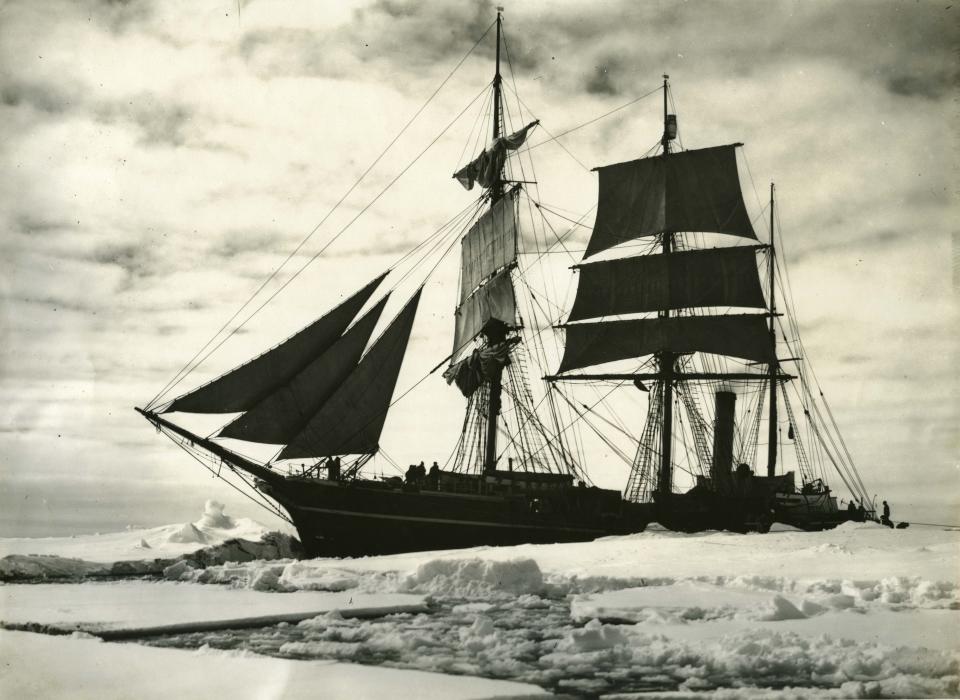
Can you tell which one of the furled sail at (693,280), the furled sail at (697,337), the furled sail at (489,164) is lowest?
the furled sail at (697,337)

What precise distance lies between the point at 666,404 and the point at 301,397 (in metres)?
16.0

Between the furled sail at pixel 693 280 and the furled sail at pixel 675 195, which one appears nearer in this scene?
the furled sail at pixel 675 195

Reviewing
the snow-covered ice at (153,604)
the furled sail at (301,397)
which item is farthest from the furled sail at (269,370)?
the snow-covered ice at (153,604)

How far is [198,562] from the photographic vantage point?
73.9 ft

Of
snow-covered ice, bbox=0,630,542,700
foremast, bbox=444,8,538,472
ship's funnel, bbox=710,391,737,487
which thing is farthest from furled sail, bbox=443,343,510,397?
snow-covered ice, bbox=0,630,542,700

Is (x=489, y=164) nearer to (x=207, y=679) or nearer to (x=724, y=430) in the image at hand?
(x=724, y=430)

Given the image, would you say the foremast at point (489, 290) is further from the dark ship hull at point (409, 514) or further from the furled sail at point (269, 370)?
the furled sail at point (269, 370)

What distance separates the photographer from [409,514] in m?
25.1

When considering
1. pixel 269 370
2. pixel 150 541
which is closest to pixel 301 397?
pixel 269 370

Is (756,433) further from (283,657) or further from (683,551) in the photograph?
(283,657)

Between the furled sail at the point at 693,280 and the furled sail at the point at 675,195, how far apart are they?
1047 mm

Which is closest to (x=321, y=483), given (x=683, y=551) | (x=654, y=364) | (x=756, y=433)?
(x=683, y=551)

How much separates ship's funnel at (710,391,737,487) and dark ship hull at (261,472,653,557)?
1061 cm

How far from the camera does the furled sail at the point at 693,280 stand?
34562mm
